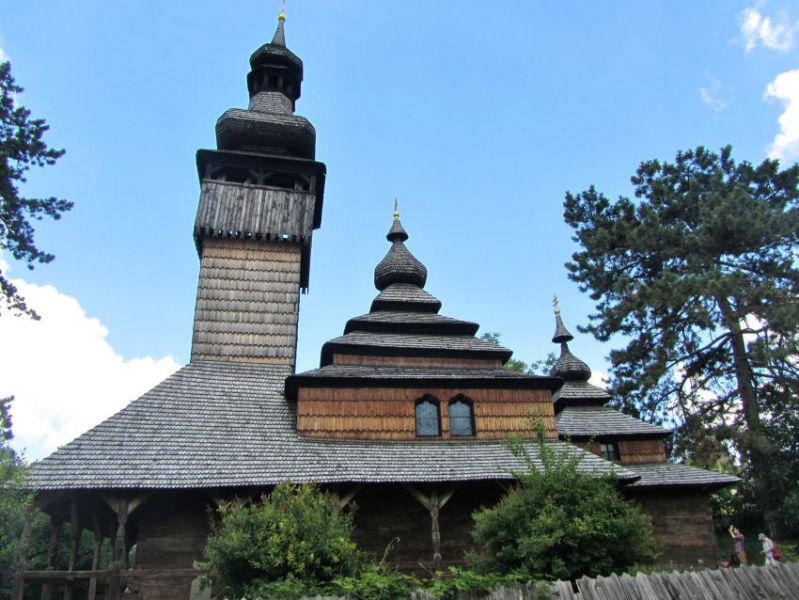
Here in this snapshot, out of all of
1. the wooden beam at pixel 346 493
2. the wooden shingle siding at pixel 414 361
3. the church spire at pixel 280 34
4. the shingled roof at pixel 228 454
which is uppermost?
the church spire at pixel 280 34

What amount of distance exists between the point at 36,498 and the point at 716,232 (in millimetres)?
20318

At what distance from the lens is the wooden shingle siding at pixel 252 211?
18109 mm

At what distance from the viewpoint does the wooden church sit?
1107 cm

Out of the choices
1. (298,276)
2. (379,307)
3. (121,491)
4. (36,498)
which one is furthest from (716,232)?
(36,498)

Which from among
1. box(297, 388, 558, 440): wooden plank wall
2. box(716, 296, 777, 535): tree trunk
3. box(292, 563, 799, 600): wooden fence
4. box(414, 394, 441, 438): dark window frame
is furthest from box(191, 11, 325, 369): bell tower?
box(716, 296, 777, 535): tree trunk

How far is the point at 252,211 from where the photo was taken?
18.6 m

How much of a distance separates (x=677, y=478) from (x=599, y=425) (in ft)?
8.68

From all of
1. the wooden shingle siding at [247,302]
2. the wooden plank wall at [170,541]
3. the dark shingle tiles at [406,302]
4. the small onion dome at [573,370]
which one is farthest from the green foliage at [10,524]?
the small onion dome at [573,370]

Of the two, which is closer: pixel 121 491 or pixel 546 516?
pixel 546 516

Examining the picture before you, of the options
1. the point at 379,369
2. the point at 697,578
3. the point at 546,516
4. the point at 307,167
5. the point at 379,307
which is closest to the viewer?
the point at 697,578

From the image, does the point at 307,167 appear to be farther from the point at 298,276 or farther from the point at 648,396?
the point at 648,396

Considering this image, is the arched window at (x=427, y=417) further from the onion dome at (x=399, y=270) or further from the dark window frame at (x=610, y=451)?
the onion dome at (x=399, y=270)

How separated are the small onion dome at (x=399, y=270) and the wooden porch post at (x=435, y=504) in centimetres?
911

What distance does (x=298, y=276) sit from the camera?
59.8 ft
